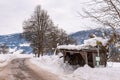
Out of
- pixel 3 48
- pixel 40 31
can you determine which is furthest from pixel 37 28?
pixel 3 48

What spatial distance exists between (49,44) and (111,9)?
147 feet

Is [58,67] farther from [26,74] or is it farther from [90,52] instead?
[26,74]

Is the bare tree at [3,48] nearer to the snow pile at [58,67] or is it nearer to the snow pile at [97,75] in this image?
the snow pile at [58,67]

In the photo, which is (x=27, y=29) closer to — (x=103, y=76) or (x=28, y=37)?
(x=28, y=37)

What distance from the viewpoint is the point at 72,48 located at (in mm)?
23281

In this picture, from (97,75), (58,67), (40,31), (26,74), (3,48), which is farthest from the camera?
(3,48)

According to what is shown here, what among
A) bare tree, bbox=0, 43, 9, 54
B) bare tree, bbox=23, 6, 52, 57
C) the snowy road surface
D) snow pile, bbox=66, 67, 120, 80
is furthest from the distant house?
bare tree, bbox=0, 43, 9, 54

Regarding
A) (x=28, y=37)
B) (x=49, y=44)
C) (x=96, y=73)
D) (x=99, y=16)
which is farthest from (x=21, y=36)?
(x=99, y=16)

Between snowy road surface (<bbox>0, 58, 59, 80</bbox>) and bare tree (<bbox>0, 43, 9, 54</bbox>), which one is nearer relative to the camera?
snowy road surface (<bbox>0, 58, 59, 80</bbox>)

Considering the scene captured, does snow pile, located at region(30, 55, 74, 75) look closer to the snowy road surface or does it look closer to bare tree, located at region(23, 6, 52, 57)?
the snowy road surface

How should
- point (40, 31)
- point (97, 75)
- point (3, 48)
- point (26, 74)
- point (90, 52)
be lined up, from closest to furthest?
point (97, 75) → point (26, 74) → point (90, 52) → point (40, 31) → point (3, 48)

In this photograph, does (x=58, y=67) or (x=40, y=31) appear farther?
(x=40, y=31)

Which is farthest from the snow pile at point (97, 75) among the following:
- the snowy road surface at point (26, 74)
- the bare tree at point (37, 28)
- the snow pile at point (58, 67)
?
the bare tree at point (37, 28)

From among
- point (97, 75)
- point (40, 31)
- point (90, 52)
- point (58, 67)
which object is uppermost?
point (40, 31)
